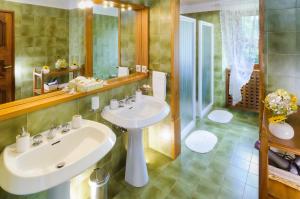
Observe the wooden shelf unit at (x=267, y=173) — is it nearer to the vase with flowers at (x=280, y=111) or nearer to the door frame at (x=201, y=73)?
the vase with flowers at (x=280, y=111)

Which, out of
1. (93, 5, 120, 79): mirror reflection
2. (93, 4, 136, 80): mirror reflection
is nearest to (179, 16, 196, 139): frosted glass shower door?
(93, 4, 136, 80): mirror reflection

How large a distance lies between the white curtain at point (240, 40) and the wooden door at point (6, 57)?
11.8ft

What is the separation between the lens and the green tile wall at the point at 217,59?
4.18 m

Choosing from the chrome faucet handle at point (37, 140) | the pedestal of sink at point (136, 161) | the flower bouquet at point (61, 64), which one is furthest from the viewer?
the pedestal of sink at point (136, 161)

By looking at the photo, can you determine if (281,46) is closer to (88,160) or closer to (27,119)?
(88,160)

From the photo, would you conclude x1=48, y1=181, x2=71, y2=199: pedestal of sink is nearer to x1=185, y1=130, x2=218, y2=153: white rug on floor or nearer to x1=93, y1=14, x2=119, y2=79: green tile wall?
x1=93, y1=14, x2=119, y2=79: green tile wall

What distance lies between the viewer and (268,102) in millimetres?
1572

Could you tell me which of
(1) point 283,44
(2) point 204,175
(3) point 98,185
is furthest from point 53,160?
(1) point 283,44

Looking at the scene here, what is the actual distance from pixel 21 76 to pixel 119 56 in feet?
3.62

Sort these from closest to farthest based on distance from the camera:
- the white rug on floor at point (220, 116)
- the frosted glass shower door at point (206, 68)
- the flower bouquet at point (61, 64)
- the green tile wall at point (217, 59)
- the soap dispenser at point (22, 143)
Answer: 1. the soap dispenser at point (22, 143)
2. the flower bouquet at point (61, 64)
3. the frosted glass shower door at point (206, 68)
4. the white rug on floor at point (220, 116)
5. the green tile wall at point (217, 59)

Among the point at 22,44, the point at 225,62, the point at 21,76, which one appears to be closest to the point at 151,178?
the point at 21,76

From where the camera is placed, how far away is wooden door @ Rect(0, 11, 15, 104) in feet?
4.30

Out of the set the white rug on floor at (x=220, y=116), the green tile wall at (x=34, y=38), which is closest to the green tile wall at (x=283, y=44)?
the green tile wall at (x=34, y=38)

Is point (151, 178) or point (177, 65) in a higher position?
point (177, 65)
